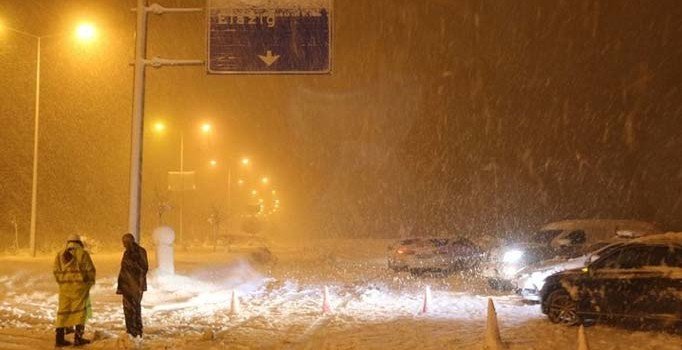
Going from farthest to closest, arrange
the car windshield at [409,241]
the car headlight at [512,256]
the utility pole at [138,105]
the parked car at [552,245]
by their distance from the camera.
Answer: the car windshield at [409,241], the car headlight at [512,256], the parked car at [552,245], the utility pole at [138,105]

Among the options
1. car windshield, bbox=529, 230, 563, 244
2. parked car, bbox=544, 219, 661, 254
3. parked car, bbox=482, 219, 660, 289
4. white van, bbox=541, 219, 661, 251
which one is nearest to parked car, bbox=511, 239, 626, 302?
parked car, bbox=482, 219, 660, 289

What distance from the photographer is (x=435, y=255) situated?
25.3 m

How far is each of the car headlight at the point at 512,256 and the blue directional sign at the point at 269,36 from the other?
9257 mm

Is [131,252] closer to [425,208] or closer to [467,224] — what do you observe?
[467,224]

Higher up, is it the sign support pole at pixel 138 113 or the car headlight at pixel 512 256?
the sign support pole at pixel 138 113

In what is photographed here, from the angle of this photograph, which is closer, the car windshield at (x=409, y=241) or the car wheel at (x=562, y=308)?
the car wheel at (x=562, y=308)

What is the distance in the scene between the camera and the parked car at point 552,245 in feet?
61.3

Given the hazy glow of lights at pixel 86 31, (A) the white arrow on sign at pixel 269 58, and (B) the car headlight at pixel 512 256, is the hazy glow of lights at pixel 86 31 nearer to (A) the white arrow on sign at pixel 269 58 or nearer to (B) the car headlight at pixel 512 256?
(A) the white arrow on sign at pixel 269 58

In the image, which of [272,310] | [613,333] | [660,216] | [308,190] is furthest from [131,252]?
[308,190]

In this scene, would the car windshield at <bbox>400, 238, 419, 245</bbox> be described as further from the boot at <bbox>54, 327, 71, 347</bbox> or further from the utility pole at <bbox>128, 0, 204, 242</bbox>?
the boot at <bbox>54, 327, 71, 347</bbox>

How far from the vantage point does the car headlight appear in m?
19.0

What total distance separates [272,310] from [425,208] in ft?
261

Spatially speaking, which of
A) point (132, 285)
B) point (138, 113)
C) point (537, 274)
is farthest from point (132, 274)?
point (537, 274)

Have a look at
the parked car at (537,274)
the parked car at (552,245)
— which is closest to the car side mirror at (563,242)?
the parked car at (552,245)
